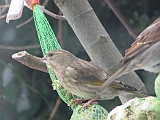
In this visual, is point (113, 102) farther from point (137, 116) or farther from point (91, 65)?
point (137, 116)

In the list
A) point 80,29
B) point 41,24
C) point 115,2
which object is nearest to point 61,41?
point 115,2

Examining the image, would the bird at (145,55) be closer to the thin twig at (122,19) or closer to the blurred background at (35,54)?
the thin twig at (122,19)

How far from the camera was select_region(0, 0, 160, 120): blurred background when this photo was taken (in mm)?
2500

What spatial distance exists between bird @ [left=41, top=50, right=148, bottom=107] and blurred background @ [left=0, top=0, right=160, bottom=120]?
767 millimetres

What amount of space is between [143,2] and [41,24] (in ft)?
3.16

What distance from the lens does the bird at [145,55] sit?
1399mm

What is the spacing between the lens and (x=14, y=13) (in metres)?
1.54

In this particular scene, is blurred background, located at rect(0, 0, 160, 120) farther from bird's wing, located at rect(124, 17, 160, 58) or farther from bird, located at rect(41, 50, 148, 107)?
bird's wing, located at rect(124, 17, 160, 58)

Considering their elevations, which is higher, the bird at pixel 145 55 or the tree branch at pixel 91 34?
the tree branch at pixel 91 34

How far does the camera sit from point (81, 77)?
1.66 metres

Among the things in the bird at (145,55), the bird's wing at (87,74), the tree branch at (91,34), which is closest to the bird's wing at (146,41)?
the bird at (145,55)

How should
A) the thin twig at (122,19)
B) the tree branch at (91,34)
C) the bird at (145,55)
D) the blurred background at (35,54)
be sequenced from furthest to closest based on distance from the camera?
the blurred background at (35,54) → the thin twig at (122,19) → the tree branch at (91,34) → the bird at (145,55)

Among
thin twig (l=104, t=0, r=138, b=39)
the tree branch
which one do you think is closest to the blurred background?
thin twig (l=104, t=0, r=138, b=39)

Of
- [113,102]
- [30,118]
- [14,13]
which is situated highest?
[14,13]
